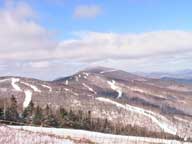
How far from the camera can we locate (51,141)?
51.9 ft

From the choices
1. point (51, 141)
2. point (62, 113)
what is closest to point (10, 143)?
point (51, 141)

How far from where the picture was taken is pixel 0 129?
17.2m

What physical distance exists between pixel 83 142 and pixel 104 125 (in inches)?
5630

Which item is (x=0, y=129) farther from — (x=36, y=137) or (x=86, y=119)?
(x=86, y=119)

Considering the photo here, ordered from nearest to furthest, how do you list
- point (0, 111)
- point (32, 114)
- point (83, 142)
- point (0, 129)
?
point (0, 129), point (83, 142), point (0, 111), point (32, 114)

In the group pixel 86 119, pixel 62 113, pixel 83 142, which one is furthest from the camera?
pixel 86 119

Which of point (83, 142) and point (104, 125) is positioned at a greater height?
point (83, 142)

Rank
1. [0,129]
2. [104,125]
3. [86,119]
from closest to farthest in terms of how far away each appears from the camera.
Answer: [0,129], [86,119], [104,125]

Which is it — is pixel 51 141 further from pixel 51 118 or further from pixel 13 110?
pixel 13 110

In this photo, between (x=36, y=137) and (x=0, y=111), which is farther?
(x=0, y=111)

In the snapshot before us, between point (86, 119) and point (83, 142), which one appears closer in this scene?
point (83, 142)

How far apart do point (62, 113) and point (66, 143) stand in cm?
9147

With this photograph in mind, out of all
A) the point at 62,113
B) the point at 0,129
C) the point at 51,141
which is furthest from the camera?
the point at 62,113

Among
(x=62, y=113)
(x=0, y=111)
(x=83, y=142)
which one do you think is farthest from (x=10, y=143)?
(x=62, y=113)
